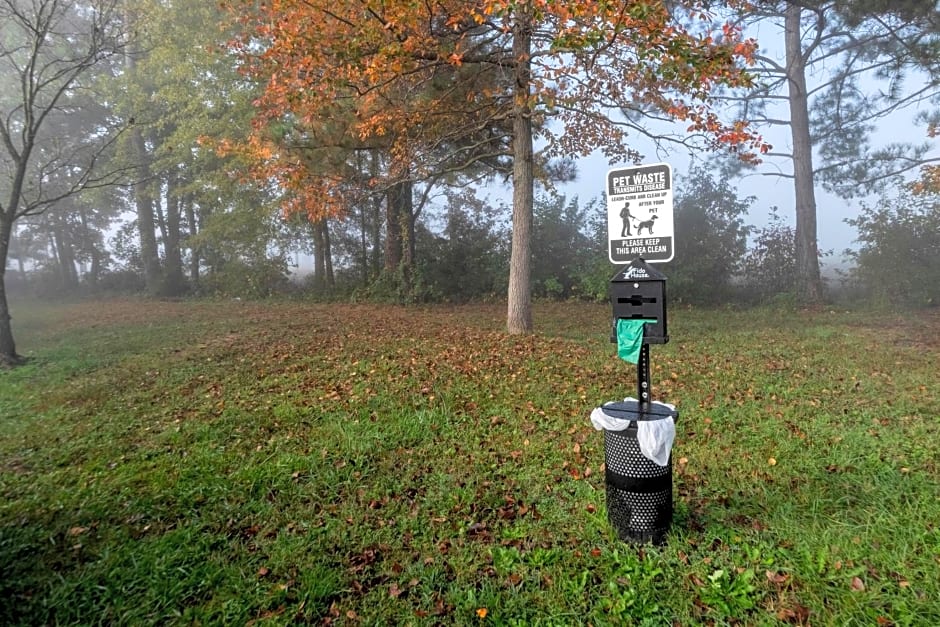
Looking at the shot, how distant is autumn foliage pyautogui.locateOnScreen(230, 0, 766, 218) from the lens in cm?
566

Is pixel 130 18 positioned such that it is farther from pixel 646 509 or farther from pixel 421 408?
pixel 646 509

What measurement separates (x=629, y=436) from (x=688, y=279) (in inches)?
493

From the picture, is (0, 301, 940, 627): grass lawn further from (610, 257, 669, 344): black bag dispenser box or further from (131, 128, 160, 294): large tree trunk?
(131, 128, 160, 294): large tree trunk

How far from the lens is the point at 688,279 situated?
1380 centimetres

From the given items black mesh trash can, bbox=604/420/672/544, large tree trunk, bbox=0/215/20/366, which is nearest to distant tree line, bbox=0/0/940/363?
large tree trunk, bbox=0/215/20/366

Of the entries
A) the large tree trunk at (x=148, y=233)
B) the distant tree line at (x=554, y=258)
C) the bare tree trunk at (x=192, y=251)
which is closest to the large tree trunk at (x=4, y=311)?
the distant tree line at (x=554, y=258)

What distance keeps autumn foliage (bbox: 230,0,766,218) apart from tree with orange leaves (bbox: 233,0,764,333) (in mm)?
23

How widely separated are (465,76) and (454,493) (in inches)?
341

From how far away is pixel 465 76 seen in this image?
31.6 feet

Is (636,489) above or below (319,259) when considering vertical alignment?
below

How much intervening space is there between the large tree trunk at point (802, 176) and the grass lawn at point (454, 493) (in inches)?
277

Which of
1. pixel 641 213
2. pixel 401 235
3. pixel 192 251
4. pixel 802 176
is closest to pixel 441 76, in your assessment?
pixel 401 235

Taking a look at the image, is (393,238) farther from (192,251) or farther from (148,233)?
(148,233)

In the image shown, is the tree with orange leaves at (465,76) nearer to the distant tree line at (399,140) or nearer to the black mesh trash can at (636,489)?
the distant tree line at (399,140)
